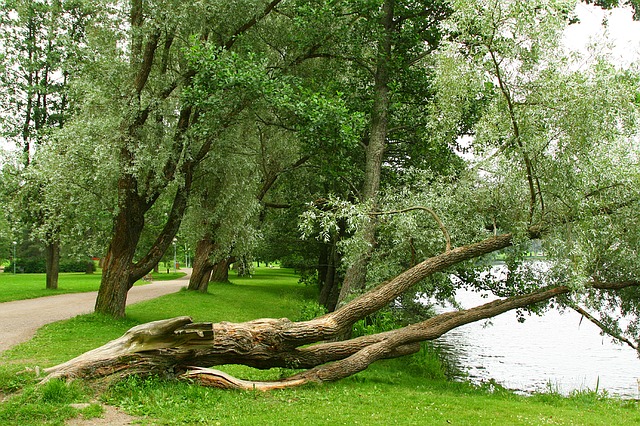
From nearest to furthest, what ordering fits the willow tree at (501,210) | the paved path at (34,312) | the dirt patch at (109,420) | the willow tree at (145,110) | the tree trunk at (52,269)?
1. the dirt patch at (109,420)
2. the willow tree at (501,210)
3. the willow tree at (145,110)
4. the paved path at (34,312)
5. the tree trunk at (52,269)

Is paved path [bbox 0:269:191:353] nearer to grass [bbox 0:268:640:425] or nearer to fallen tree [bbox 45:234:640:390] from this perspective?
grass [bbox 0:268:640:425]

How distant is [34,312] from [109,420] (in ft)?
46.8

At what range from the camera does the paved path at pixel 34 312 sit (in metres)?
14.2

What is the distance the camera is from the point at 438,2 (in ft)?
46.9

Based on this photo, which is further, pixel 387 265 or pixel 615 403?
pixel 387 265

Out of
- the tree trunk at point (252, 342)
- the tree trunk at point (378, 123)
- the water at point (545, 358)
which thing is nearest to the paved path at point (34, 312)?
the tree trunk at point (252, 342)

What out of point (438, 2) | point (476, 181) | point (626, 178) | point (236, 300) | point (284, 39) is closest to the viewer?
point (626, 178)

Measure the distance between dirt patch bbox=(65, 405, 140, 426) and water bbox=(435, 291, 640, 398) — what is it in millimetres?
9524

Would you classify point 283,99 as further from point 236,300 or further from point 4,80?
point 4,80

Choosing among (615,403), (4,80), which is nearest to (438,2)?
(615,403)

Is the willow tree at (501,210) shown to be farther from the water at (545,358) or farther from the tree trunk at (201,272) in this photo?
the tree trunk at (201,272)

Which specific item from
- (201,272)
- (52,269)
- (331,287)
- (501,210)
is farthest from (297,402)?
(52,269)

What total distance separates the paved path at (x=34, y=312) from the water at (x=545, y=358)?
485 inches

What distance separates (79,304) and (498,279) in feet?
54.4
